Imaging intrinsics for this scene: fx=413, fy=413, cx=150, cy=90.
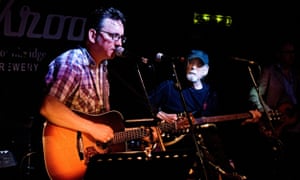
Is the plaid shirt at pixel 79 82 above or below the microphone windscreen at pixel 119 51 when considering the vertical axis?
below

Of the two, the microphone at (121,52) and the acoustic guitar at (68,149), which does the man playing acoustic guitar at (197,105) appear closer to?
the acoustic guitar at (68,149)

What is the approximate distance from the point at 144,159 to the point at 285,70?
13.8 feet

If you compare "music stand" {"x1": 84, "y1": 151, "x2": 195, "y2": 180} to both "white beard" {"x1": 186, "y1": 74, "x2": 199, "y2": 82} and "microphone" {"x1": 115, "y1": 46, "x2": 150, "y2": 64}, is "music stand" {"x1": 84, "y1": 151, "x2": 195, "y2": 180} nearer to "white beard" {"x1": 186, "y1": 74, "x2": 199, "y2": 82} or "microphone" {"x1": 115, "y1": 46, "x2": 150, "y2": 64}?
"microphone" {"x1": 115, "y1": 46, "x2": 150, "y2": 64}

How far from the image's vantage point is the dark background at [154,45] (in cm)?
508

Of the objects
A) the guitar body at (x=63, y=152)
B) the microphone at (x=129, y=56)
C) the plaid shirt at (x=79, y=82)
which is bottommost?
the guitar body at (x=63, y=152)

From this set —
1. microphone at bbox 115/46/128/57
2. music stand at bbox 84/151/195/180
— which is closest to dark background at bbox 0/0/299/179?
microphone at bbox 115/46/128/57

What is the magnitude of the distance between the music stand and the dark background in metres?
1.26

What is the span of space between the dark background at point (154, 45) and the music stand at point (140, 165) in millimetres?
1256

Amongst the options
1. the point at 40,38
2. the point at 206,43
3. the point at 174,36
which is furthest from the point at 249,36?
the point at 40,38

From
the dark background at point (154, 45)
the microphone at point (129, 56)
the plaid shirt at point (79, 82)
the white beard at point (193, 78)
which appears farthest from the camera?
the white beard at point (193, 78)

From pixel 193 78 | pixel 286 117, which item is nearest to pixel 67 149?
pixel 193 78

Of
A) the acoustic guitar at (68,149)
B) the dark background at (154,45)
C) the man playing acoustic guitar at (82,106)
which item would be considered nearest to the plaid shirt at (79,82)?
the man playing acoustic guitar at (82,106)

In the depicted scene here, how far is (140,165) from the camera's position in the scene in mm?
2830

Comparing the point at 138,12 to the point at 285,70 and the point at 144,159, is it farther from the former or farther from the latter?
the point at 144,159
